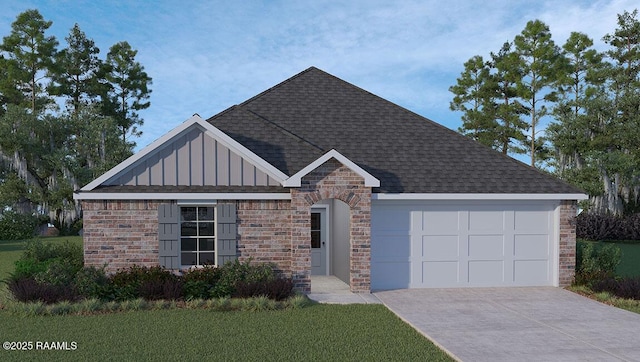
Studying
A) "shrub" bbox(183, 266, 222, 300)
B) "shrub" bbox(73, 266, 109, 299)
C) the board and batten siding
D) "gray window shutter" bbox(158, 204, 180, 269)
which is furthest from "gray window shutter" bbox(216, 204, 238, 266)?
"shrub" bbox(73, 266, 109, 299)

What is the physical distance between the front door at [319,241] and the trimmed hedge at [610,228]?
63.7 ft

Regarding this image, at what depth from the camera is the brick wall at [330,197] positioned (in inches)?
478

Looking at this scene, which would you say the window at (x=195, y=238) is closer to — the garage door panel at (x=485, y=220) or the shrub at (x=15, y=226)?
the garage door panel at (x=485, y=220)

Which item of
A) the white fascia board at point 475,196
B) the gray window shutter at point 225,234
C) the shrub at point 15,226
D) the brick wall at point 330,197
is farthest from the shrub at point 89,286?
the shrub at point 15,226

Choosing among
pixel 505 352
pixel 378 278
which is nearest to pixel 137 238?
pixel 378 278

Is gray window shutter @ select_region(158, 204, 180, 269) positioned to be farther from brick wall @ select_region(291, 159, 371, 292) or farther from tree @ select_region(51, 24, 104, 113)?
tree @ select_region(51, 24, 104, 113)

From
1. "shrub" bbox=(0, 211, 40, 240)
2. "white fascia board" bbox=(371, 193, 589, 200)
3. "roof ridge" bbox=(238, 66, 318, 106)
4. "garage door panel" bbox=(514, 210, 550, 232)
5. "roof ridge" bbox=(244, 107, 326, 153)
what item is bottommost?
"shrub" bbox=(0, 211, 40, 240)

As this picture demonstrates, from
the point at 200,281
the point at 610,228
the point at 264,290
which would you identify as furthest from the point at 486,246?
the point at 610,228

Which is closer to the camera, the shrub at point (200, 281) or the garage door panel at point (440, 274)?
the shrub at point (200, 281)

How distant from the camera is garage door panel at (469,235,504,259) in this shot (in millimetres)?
13367

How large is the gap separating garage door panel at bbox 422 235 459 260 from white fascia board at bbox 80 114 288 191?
4101 mm

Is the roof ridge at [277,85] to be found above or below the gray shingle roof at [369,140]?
above

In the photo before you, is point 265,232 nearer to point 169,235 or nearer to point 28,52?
point 169,235

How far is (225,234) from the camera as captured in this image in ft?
39.7
